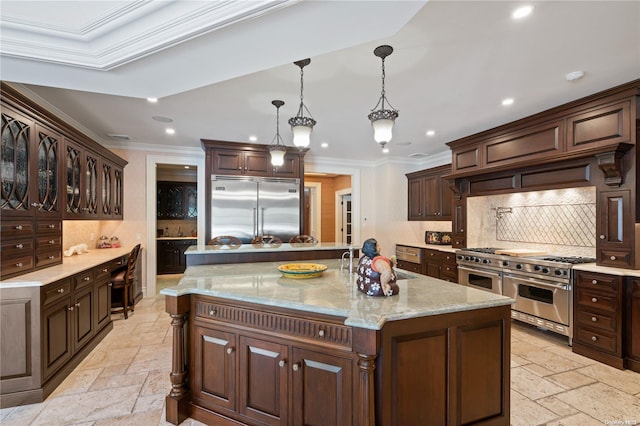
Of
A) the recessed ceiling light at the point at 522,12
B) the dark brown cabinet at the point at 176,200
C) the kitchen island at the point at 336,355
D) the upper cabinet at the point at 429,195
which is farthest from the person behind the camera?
the dark brown cabinet at the point at 176,200

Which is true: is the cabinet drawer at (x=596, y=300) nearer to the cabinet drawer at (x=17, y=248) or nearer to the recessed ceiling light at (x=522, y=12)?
the recessed ceiling light at (x=522, y=12)

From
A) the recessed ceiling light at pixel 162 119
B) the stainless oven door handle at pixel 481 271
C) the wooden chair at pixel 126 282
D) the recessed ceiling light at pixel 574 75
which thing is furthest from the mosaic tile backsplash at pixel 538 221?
the wooden chair at pixel 126 282

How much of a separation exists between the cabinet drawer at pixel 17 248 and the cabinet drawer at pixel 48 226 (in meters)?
0.16

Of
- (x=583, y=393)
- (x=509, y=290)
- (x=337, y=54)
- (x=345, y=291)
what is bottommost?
(x=583, y=393)

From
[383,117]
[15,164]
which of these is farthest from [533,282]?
[15,164]

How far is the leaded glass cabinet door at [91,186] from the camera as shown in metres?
3.67

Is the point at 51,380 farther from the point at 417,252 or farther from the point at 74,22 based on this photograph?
the point at 417,252

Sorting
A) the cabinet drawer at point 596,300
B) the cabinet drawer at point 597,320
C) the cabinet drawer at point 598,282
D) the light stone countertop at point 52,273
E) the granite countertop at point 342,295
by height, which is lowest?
the cabinet drawer at point 597,320

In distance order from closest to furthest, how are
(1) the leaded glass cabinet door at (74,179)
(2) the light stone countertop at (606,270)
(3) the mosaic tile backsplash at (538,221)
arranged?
1. (2) the light stone countertop at (606,270)
2. (1) the leaded glass cabinet door at (74,179)
3. (3) the mosaic tile backsplash at (538,221)

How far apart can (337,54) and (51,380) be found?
3521 mm

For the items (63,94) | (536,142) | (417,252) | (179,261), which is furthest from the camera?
(179,261)

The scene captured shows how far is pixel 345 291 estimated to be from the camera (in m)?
1.91

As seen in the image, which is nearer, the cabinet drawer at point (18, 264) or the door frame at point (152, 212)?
the cabinet drawer at point (18, 264)

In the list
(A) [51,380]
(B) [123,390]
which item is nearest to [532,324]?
(B) [123,390]
